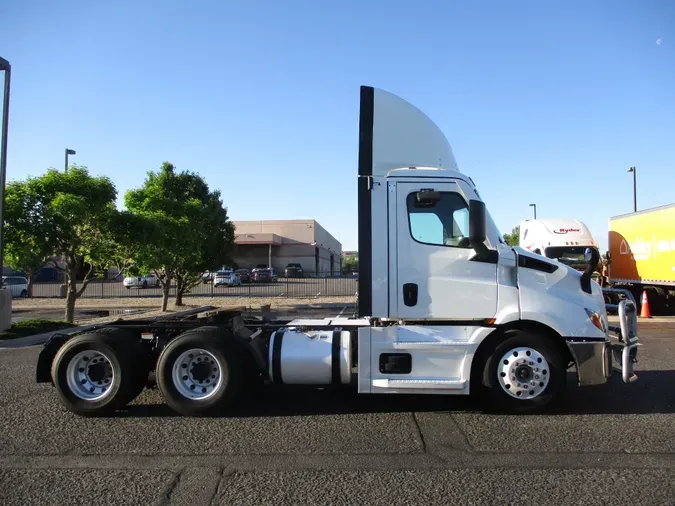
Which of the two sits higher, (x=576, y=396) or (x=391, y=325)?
(x=391, y=325)

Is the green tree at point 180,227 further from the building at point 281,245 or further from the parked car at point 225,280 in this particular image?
the building at point 281,245

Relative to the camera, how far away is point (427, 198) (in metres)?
5.77

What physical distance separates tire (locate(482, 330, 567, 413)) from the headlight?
55 centimetres

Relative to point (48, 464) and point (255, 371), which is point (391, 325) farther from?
point (48, 464)

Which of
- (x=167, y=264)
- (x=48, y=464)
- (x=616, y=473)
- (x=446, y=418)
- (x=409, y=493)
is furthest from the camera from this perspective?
(x=167, y=264)

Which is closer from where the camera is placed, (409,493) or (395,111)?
(409,493)

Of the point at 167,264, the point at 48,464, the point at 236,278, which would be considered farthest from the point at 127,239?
the point at 236,278

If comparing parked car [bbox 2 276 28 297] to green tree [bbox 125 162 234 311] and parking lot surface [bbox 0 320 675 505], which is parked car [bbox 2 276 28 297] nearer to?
green tree [bbox 125 162 234 311]

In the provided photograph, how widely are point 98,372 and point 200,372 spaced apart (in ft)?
3.95

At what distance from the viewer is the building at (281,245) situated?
69188 mm

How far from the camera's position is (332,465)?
443cm

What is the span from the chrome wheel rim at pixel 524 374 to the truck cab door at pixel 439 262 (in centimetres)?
51

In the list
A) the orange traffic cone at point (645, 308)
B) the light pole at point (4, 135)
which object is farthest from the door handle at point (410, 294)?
the orange traffic cone at point (645, 308)

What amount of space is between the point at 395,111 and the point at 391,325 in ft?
7.98
